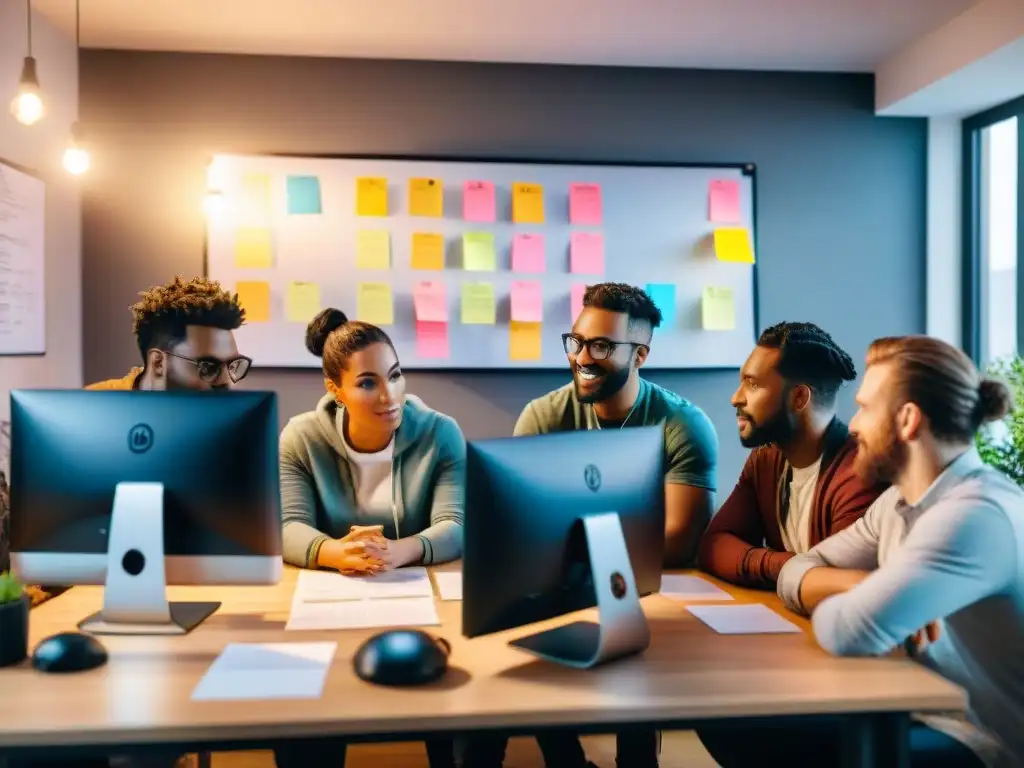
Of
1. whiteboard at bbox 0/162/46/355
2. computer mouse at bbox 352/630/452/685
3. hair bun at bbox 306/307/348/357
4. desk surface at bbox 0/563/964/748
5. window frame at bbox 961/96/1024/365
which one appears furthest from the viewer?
window frame at bbox 961/96/1024/365

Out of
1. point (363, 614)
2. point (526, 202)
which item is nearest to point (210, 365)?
point (363, 614)

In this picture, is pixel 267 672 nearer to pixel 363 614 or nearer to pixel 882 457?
pixel 363 614

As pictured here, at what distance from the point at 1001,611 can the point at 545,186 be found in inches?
98.9

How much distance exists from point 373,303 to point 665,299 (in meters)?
1.17

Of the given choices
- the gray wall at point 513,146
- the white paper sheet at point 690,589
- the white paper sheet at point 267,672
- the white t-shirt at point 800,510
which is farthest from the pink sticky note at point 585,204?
the white paper sheet at point 267,672

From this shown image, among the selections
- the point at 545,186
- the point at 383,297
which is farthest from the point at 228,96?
the point at 545,186

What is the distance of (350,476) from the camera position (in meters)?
2.25

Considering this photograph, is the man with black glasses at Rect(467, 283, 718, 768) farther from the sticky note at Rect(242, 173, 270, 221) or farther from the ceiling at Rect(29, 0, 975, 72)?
the sticky note at Rect(242, 173, 270, 221)

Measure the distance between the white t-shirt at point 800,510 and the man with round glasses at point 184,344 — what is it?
1433 mm

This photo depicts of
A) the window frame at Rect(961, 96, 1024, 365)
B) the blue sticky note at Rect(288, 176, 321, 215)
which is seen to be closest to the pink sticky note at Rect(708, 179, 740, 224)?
the window frame at Rect(961, 96, 1024, 365)

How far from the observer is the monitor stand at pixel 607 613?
4.64ft

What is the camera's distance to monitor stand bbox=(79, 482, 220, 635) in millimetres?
1552

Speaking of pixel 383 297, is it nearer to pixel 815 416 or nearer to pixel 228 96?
pixel 228 96

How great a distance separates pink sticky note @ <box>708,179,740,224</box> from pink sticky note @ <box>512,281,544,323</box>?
30.8 inches
